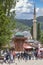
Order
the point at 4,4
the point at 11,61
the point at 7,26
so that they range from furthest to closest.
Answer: the point at 4,4 → the point at 7,26 → the point at 11,61

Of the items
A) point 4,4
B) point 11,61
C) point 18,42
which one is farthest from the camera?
point 18,42

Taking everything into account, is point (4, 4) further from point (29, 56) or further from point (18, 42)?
point (18, 42)

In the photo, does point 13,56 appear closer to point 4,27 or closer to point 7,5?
point 4,27

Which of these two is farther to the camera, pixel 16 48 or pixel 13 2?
pixel 16 48

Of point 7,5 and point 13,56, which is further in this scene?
point 7,5

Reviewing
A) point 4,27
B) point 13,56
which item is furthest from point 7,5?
point 13,56

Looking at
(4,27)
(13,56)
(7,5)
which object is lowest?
(13,56)

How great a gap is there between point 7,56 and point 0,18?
15.0ft

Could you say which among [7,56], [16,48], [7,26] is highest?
[7,26]

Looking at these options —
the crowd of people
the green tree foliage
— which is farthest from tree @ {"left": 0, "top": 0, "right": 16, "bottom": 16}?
the crowd of people

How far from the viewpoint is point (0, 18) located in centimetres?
3478

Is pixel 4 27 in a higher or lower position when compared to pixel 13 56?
higher

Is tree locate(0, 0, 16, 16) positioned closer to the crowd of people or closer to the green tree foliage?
the green tree foliage

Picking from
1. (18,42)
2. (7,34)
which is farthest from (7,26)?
(18,42)
